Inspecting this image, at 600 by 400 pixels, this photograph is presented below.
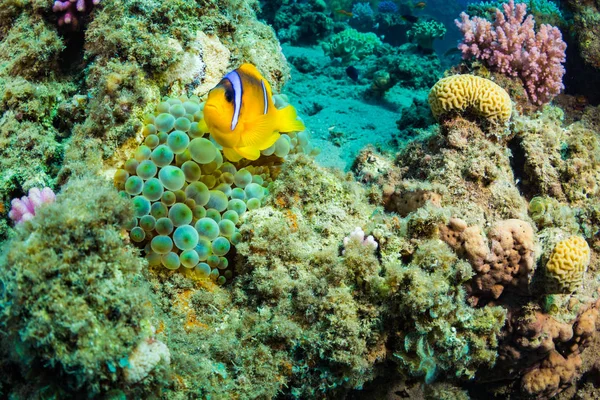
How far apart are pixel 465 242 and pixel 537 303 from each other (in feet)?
3.14

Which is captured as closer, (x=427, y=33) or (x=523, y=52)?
(x=523, y=52)

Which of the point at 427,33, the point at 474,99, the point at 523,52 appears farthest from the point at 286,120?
the point at 427,33

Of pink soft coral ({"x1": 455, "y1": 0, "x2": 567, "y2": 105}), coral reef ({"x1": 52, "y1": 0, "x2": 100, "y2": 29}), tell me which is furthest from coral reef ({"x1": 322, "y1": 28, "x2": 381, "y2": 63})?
coral reef ({"x1": 52, "y1": 0, "x2": 100, "y2": 29})

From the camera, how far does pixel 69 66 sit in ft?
11.9

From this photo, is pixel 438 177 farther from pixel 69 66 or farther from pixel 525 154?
pixel 69 66

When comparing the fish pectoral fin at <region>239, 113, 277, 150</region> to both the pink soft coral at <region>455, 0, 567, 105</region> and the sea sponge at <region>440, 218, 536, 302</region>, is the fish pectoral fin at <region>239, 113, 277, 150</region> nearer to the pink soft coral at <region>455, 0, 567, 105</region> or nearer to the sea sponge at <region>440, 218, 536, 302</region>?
the sea sponge at <region>440, 218, 536, 302</region>

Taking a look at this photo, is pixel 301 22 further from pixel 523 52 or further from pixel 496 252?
pixel 496 252

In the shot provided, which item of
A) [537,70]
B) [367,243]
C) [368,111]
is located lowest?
[368,111]

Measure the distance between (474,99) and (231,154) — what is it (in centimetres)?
231

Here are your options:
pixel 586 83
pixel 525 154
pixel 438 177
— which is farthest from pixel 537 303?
pixel 586 83

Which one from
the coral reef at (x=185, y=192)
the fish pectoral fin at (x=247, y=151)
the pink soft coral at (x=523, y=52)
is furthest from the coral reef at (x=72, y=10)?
the pink soft coral at (x=523, y=52)

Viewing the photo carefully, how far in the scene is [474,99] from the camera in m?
3.50

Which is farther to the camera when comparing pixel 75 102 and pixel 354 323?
pixel 75 102

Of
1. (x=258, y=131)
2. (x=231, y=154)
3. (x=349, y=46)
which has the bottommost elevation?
(x=349, y=46)
